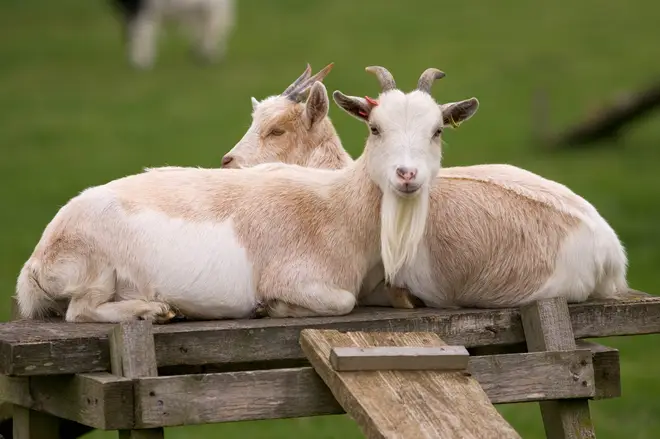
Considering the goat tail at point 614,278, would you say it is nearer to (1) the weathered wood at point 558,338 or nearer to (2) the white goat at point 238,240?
(1) the weathered wood at point 558,338

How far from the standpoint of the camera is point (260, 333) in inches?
238

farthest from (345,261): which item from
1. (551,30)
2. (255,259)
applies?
(551,30)

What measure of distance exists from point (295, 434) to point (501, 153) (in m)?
11.8

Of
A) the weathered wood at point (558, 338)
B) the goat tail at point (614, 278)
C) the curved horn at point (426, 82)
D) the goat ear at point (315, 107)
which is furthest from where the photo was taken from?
the goat ear at point (315, 107)

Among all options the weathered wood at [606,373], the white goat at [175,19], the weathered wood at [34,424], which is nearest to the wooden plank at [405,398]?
the weathered wood at [606,373]

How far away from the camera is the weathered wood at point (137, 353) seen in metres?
5.71

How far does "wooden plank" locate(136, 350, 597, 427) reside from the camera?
223 inches

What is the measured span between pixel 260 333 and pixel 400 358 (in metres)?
0.64

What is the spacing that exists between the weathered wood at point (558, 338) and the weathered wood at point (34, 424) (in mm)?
2227

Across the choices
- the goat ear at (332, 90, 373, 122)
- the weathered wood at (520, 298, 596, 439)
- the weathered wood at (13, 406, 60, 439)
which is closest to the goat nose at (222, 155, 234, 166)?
the goat ear at (332, 90, 373, 122)

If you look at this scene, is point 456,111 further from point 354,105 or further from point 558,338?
point 558,338

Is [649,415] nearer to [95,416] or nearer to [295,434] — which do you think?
[295,434]

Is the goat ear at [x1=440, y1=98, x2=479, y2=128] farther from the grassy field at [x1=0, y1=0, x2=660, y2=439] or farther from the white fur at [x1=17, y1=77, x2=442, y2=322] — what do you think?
the grassy field at [x1=0, y1=0, x2=660, y2=439]

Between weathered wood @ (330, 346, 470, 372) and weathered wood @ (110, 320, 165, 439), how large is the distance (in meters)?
0.74
